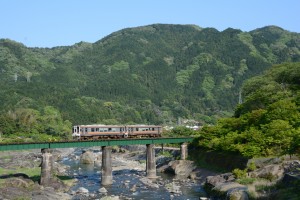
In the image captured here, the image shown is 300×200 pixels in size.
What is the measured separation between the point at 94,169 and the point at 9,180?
33079 mm

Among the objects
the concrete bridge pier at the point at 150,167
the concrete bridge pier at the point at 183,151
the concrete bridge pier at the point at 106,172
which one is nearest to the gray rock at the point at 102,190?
the concrete bridge pier at the point at 106,172

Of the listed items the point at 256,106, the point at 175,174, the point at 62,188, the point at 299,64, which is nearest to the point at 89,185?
the point at 62,188

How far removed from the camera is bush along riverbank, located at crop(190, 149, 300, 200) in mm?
42631

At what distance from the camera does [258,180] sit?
50.3 metres

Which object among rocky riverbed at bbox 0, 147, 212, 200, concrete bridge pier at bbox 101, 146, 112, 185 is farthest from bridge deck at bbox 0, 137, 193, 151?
rocky riverbed at bbox 0, 147, 212, 200

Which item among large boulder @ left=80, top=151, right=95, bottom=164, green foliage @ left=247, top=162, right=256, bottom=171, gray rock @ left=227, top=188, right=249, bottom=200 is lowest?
large boulder @ left=80, top=151, right=95, bottom=164

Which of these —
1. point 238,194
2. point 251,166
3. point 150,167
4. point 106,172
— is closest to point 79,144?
point 106,172

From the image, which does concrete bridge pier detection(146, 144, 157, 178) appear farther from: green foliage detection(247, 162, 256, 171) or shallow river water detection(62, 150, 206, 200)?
green foliage detection(247, 162, 256, 171)

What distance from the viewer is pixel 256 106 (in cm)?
8931

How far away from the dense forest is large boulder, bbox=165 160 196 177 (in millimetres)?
5289

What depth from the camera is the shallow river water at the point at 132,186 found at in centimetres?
5597

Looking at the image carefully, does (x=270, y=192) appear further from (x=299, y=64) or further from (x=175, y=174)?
(x=299, y=64)

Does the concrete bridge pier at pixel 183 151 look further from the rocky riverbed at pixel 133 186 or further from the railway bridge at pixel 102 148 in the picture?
the rocky riverbed at pixel 133 186

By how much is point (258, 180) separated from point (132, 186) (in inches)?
859
